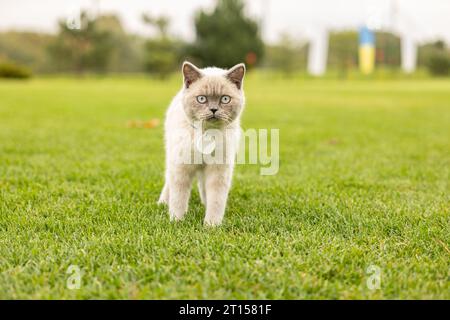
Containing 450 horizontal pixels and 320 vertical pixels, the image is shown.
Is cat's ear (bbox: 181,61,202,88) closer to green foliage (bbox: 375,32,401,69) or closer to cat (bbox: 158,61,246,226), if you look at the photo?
cat (bbox: 158,61,246,226)

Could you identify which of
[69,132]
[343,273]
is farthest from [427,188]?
[69,132]

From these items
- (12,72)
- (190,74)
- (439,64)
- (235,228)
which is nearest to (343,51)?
(439,64)

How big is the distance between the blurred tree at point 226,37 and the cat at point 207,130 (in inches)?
1317

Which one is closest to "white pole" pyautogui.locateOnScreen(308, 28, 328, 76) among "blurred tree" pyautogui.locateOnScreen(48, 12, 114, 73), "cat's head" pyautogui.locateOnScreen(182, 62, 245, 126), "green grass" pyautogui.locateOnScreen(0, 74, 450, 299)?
"blurred tree" pyautogui.locateOnScreen(48, 12, 114, 73)

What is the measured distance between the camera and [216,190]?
9.62ft

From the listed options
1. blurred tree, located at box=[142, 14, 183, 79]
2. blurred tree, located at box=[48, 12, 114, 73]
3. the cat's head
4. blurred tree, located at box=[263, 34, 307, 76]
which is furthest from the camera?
blurred tree, located at box=[263, 34, 307, 76]

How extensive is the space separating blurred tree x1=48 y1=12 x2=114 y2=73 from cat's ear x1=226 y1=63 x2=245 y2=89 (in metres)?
42.6

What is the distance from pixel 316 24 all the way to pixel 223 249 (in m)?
38.8

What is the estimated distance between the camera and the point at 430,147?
6.01 m

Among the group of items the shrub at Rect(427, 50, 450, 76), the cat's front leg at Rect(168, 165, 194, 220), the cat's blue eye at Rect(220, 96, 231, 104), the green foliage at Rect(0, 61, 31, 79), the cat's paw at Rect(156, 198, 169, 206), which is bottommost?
the cat's paw at Rect(156, 198, 169, 206)

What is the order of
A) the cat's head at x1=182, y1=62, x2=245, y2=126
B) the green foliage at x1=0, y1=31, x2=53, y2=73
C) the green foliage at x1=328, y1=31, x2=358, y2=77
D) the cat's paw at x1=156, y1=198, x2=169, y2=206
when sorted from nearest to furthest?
1. the cat's head at x1=182, y1=62, x2=245, y2=126
2. the cat's paw at x1=156, y1=198, x2=169, y2=206
3. the green foliage at x1=328, y1=31, x2=358, y2=77
4. the green foliage at x1=0, y1=31, x2=53, y2=73

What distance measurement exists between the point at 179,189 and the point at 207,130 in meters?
0.42

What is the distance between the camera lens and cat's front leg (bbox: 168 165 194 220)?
2967 millimetres

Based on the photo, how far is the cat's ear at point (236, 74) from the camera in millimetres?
2968
